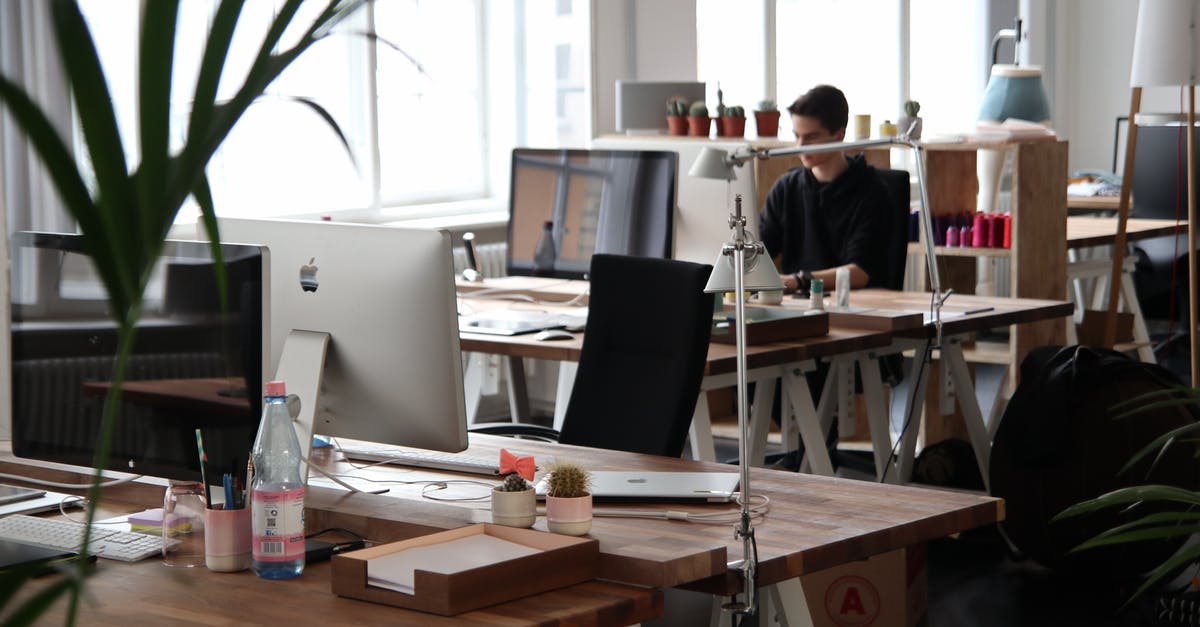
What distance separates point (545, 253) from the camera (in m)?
4.35

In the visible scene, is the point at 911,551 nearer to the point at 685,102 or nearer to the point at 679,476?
the point at 679,476

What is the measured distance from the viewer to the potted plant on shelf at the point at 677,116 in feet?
19.2

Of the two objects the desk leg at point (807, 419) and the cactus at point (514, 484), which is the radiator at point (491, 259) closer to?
the desk leg at point (807, 419)

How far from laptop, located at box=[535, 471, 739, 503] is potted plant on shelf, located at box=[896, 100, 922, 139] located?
1698 mm

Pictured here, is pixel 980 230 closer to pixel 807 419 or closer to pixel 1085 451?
pixel 1085 451

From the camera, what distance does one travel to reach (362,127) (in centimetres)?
598

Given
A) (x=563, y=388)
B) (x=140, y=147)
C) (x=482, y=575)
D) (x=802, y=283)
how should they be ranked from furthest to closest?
(x=802, y=283), (x=563, y=388), (x=482, y=575), (x=140, y=147)

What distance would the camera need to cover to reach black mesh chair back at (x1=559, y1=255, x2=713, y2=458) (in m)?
2.84

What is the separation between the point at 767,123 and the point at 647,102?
0.49 m

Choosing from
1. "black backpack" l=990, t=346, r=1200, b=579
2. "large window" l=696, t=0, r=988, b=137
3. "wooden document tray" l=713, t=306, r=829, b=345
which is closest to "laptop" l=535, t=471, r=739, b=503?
"wooden document tray" l=713, t=306, r=829, b=345

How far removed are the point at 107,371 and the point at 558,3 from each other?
4554 mm

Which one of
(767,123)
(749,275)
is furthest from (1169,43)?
(749,275)

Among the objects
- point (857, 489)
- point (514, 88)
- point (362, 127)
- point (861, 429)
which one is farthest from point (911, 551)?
Answer: point (514, 88)

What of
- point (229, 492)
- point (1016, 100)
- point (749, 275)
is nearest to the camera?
point (229, 492)
